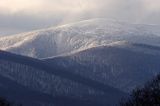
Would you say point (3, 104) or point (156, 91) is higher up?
point (156, 91)

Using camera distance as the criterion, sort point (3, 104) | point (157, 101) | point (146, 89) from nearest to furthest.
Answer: point (157, 101), point (146, 89), point (3, 104)

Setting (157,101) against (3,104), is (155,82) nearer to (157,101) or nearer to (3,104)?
(157,101)

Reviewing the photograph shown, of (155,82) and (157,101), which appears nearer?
(157,101)

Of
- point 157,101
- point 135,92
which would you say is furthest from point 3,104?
point 157,101

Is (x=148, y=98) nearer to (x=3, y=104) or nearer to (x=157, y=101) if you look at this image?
(x=157, y=101)

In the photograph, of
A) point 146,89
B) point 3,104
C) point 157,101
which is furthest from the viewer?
point 3,104

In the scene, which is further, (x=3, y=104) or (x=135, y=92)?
(x=3, y=104)

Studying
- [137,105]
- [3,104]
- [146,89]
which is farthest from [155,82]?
[3,104]

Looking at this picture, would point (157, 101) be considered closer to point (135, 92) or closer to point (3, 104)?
point (135, 92)
